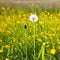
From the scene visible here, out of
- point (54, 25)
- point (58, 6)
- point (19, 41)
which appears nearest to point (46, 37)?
point (19, 41)

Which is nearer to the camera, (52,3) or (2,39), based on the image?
(2,39)

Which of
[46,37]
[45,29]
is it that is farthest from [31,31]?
[46,37]

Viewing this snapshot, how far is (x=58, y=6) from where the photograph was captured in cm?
710

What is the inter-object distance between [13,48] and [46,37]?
1.55ft

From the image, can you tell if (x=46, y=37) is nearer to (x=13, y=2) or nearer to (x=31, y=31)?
(x=31, y=31)

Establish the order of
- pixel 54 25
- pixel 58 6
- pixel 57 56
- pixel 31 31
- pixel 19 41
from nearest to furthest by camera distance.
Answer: pixel 57 56, pixel 19 41, pixel 31 31, pixel 54 25, pixel 58 6

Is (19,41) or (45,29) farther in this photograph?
(45,29)

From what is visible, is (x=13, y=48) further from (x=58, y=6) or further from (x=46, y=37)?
(x=58, y=6)

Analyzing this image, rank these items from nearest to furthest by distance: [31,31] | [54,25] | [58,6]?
1. [31,31]
2. [54,25]
3. [58,6]

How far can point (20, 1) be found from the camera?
7.31 metres

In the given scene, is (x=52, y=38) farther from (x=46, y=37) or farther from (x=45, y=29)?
(x=45, y=29)

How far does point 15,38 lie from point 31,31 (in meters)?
0.40

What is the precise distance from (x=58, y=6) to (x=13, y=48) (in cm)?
433

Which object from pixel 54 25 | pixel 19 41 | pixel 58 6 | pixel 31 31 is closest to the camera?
pixel 19 41
